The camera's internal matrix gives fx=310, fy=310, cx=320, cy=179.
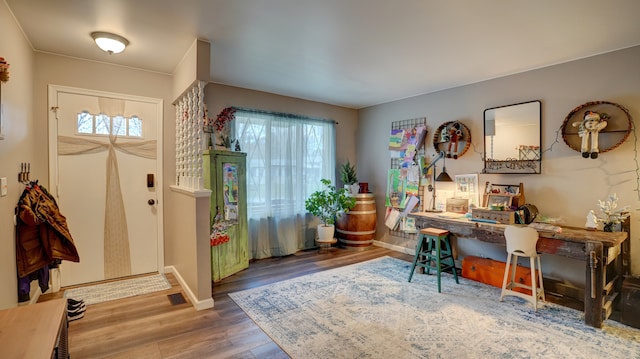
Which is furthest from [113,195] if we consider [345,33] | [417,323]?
[417,323]

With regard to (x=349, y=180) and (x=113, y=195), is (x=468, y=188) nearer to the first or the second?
(x=349, y=180)

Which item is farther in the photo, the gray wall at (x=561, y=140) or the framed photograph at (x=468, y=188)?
the framed photograph at (x=468, y=188)

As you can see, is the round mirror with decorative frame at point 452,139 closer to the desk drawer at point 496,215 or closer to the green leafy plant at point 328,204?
the desk drawer at point 496,215

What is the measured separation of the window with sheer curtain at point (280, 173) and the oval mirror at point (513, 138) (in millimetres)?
2391

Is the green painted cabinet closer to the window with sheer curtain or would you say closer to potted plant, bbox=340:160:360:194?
the window with sheer curtain

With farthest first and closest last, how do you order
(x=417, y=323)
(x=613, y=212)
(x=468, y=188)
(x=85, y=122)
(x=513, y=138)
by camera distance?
(x=468, y=188) < (x=513, y=138) < (x=85, y=122) < (x=613, y=212) < (x=417, y=323)

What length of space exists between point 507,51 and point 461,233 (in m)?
1.85

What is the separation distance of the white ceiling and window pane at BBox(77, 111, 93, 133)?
Answer: 0.58 meters

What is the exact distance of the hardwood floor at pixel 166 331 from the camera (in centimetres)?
212

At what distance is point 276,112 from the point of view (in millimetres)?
4535

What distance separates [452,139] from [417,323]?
2.43 meters

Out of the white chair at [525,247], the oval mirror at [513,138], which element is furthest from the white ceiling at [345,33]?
the white chair at [525,247]

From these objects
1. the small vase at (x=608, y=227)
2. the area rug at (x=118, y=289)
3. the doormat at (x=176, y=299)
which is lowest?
the doormat at (x=176, y=299)

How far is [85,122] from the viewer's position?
3268 millimetres
